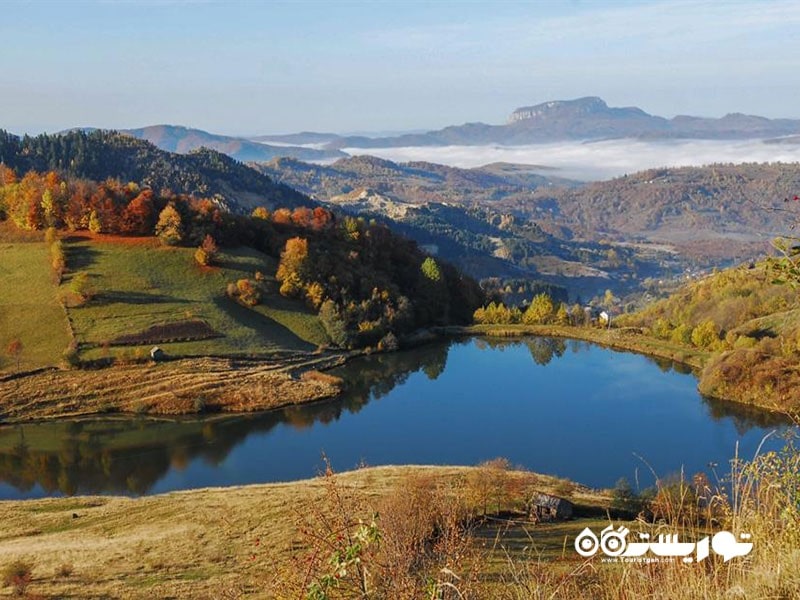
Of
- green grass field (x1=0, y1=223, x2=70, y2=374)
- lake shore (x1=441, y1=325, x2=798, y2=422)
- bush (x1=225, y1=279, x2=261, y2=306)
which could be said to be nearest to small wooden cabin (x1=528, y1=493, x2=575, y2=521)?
lake shore (x1=441, y1=325, x2=798, y2=422)

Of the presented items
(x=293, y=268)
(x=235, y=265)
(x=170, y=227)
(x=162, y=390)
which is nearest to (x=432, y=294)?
(x=293, y=268)

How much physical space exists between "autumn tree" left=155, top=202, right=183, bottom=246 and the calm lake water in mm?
25432

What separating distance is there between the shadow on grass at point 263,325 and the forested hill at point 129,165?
102 meters

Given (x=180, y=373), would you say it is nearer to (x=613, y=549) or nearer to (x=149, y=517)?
(x=149, y=517)

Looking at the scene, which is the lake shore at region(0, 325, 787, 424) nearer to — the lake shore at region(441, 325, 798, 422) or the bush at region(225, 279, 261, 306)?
the lake shore at region(441, 325, 798, 422)

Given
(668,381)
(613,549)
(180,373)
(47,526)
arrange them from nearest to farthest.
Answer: (613,549), (47,526), (180,373), (668,381)

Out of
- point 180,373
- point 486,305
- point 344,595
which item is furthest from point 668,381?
point 344,595

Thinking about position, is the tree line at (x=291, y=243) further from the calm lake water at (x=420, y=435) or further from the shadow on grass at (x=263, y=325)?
the calm lake water at (x=420, y=435)

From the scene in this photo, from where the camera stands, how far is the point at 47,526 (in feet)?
95.0

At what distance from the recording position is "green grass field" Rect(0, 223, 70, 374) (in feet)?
182

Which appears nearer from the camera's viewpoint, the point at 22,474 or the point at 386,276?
the point at 22,474

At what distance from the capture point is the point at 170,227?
243 ft

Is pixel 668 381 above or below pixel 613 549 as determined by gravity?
below

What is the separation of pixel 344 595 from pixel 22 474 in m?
42.4
